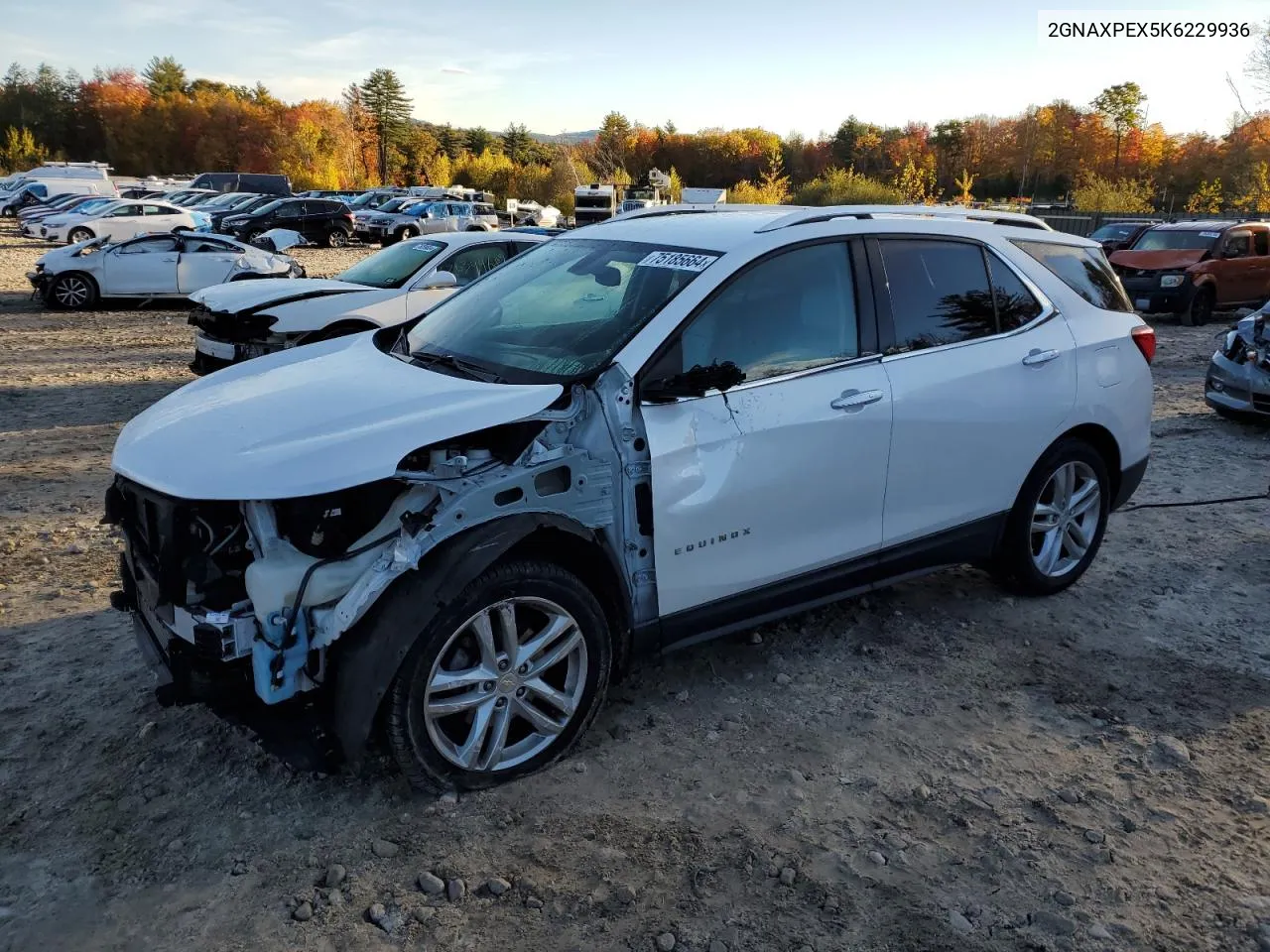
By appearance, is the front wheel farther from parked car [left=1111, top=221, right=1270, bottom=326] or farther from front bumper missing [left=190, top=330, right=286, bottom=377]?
parked car [left=1111, top=221, right=1270, bottom=326]

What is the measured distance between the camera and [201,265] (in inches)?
653

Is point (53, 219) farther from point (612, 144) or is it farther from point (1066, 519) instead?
point (612, 144)

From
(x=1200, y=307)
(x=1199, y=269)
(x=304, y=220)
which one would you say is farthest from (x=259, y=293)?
(x=304, y=220)

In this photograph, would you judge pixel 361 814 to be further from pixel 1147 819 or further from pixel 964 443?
pixel 964 443

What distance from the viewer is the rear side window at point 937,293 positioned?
160 inches

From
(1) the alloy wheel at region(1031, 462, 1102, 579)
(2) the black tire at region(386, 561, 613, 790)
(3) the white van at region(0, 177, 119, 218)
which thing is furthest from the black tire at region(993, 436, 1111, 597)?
(3) the white van at region(0, 177, 119, 218)

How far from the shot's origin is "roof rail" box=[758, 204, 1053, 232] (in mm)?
3951

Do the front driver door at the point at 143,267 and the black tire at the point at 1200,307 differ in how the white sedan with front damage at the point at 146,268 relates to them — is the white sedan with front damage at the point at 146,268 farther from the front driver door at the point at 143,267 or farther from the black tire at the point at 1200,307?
the black tire at the point at 1200,307

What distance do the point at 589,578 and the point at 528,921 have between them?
1.12 metres

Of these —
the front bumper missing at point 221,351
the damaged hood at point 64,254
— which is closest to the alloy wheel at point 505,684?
the front bumper missing at point 221,351

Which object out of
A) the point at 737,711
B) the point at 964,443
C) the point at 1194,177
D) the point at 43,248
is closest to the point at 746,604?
the point at 737,711

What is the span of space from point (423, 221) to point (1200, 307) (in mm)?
25370

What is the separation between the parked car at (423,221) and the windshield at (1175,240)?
21.2 m

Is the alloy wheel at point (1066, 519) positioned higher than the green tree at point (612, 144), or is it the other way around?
the green tree at point (612, 144)
